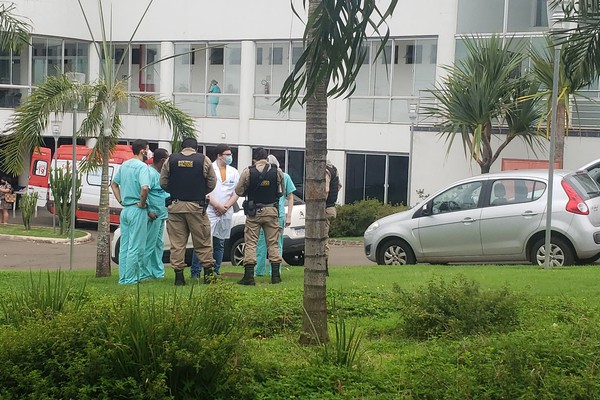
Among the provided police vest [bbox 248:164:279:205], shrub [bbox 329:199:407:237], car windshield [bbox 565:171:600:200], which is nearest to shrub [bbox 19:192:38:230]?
shrub [bbox 329:199:407:237]

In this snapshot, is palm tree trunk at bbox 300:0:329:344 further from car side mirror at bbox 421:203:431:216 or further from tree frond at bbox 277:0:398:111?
car side mirror at bbox 421:203:431:216

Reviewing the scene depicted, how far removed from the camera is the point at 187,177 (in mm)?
11500

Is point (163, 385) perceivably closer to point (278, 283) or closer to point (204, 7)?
point (278, 283)

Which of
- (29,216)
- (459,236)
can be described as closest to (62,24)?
(29,216)

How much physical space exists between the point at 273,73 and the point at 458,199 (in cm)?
1864

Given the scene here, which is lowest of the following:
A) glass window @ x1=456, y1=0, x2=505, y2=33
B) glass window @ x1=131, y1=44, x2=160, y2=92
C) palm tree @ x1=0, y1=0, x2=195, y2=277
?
palm tree @ x1=0, y1=0, x2=195, y2=277

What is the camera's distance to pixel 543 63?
895 inches

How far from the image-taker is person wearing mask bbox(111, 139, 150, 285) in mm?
12203

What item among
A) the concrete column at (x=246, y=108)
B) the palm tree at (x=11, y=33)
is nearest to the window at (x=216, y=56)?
the concrete column at (x=246, y=108)

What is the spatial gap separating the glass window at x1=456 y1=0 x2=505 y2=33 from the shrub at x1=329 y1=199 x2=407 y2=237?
19.8 feet

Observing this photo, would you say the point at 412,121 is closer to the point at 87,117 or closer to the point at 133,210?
the point at 87,117

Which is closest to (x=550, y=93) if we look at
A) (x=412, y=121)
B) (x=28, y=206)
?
(x=412, y=121)

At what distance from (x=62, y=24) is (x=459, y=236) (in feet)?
76.7

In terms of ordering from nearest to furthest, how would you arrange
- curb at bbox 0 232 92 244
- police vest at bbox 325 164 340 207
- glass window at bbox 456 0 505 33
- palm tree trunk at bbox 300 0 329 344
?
1. palm tree trunk at bbox 300 0 329 344
2. police vest at bbox 325 164 340 207
3. curb at bbox 0 232 92 244
4. glass window at bbox 456 0 505 33
